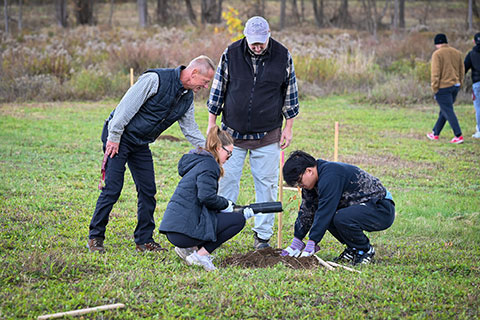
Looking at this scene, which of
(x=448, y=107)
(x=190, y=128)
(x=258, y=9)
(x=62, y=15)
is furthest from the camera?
(x=258, y=9)

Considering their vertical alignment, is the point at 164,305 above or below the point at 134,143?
below

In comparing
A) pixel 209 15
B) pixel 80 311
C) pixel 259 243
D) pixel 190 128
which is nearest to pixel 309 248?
pixel 259 243

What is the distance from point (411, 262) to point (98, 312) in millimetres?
3118

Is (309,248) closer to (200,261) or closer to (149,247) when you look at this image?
(200,261)

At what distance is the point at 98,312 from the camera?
12.8ft

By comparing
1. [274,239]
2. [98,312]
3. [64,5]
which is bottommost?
[274,239]

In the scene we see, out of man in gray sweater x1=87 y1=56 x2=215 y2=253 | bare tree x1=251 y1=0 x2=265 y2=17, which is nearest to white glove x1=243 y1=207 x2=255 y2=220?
man in gray sweater x1=87 y1=56 x2=215 y2=253

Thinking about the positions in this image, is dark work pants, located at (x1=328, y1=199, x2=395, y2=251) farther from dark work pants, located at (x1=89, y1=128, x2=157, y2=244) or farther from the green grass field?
dark work pants, located at (x1=89, y1=128, x2=157, y2=244)

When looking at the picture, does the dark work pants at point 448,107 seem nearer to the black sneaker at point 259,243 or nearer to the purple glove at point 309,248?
the black sneaker at point 259,243

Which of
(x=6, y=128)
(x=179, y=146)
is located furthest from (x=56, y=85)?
(x=179, y=146)

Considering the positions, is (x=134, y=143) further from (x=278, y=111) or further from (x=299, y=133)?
(x=299, y=133)

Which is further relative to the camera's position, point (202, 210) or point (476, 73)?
point (476, 73)

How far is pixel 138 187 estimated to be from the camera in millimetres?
5734

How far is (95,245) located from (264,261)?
1600mm
